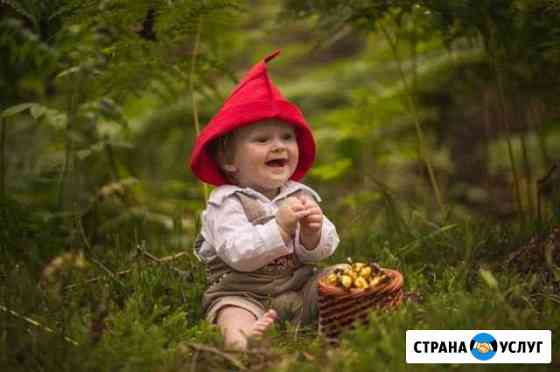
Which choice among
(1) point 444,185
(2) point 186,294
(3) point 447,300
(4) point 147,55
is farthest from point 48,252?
(1) point 444,185

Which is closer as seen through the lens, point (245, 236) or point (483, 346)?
point (483, 346)

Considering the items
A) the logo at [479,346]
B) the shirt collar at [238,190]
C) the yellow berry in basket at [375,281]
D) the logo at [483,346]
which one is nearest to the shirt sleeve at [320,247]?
the shirt collar at [238,190]

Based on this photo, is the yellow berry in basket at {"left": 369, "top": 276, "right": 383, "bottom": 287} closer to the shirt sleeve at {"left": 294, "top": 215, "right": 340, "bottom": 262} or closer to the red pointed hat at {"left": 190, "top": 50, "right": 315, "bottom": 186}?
the shirt sleeve at {"left": 294, "top": 215, "right": 340, "bottom": 262}

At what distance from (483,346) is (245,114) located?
1309mm

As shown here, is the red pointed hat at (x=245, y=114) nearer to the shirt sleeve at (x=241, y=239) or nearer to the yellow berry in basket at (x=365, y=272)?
the shirt sleeve at (x=241, y=239)

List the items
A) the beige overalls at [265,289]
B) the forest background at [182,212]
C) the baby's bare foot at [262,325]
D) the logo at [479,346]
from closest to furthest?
the logo at [479,346] < the forest background at [182,212] < the baby's bare foot at [262,325] < the beige overalls at [265,289]

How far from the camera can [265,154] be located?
8.75ft

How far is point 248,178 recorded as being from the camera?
2732 millimetres

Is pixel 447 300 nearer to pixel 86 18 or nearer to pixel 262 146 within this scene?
pixel 262 146

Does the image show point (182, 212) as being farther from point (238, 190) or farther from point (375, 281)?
point (375, 281)

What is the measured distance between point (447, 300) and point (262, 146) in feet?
3.25

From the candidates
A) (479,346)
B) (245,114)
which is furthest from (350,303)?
(245,114)

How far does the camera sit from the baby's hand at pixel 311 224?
8.12ft

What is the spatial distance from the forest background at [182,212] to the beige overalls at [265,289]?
4.8 inches
